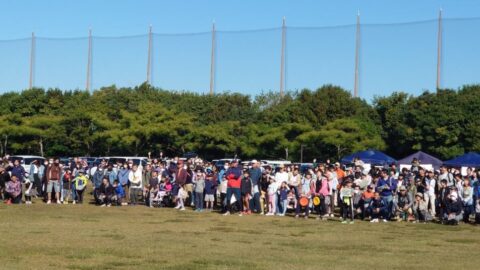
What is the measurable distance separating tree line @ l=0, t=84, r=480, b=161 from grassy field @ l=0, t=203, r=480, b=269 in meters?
27.6

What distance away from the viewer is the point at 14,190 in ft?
96.2

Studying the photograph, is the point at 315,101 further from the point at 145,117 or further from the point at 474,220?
the point at 474,220

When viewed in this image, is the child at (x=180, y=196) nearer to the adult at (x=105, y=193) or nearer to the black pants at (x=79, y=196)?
the adult at (x=105, y=193)

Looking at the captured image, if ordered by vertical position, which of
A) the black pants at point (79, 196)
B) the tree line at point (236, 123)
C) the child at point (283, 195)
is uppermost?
the tree line at point (236, 123)

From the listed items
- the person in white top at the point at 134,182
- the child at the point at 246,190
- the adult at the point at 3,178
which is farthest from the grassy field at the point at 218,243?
the person in white top at the point at 134,182

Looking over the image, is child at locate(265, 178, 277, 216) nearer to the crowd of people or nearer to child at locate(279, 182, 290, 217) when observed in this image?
the crowd of people

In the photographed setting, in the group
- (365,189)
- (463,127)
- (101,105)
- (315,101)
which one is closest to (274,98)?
(315,101)

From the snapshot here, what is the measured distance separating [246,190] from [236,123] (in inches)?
1230

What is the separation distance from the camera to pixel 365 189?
25562 mm

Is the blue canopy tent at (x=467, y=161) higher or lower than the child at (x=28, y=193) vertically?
higher

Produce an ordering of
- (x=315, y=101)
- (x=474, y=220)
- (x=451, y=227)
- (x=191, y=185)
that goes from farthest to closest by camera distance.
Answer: (x=315, y=101) → (x=191, y=185) → (x=474, y=220) → (x=451, y=227)

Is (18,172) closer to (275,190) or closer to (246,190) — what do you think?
(246,190)

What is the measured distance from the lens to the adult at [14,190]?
29.3m

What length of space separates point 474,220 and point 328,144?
27.3m
